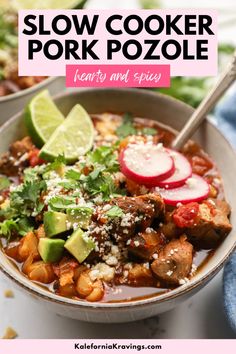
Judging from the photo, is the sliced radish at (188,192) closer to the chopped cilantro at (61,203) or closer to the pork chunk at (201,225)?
the pork chunk at (201,225)

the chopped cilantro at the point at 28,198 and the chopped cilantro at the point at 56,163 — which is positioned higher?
the chopped cilantro at the point at 56,163

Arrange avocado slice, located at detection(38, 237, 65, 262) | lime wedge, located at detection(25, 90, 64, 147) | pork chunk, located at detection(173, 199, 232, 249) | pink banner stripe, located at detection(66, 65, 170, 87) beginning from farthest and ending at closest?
lime wedge, located at detection(25, 90, 64, 147) → pink banner stripe, located at detection(66, 65, 170, 87) → pork chunk, located at detection(173, 199, 232, 249) → avocado slice, located at detection(38, 237, 65, 262)

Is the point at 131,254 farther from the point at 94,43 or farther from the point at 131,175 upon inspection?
the point at 94,43

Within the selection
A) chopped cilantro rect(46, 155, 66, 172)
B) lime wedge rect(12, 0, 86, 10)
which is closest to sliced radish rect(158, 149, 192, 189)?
chopped cilantro rect(46, 155, 66, 172)

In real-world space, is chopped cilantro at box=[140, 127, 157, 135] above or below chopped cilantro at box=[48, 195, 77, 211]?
below

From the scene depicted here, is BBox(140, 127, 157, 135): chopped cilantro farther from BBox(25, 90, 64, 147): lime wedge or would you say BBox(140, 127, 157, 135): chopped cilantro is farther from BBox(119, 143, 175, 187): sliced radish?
BBox(25, 90, 64, 147): lime wedge

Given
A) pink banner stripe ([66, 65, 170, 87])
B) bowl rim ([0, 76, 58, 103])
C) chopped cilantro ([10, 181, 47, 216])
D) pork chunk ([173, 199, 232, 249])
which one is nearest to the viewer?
pork chunk ([173, 199, 232, 249])
